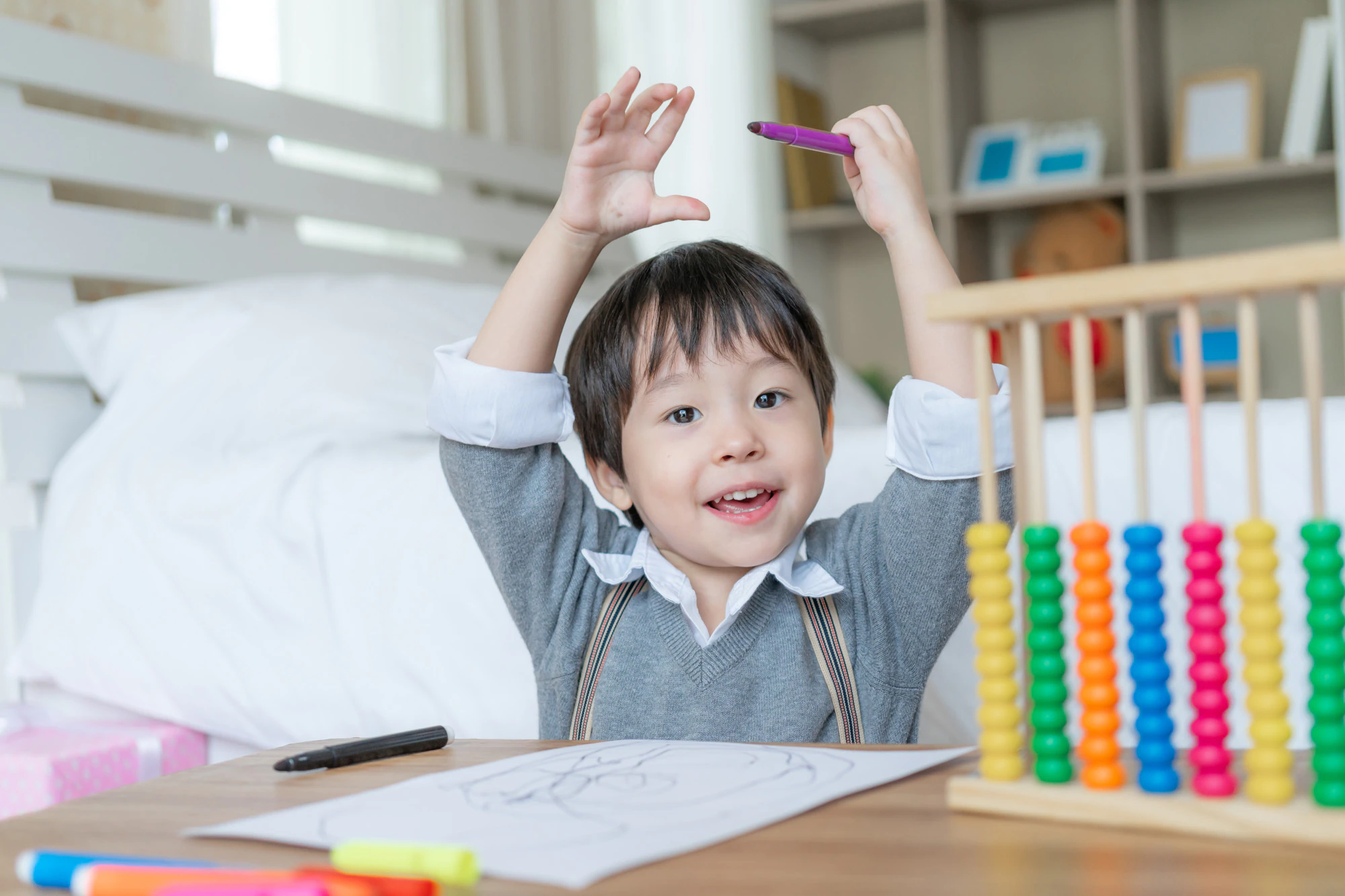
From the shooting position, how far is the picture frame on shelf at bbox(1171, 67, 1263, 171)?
277 cm

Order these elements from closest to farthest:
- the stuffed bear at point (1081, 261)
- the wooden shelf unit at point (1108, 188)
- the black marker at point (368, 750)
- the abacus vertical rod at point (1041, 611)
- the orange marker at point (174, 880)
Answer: the orange marker at point (174, 880) < the abacus vertical rod at point (1041, 611) < the black marker at point (368, 750) < the wooden shelf unit at point (1108, 188) < the stuffed bear at point (1081, 261)

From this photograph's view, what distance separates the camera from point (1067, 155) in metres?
2.97

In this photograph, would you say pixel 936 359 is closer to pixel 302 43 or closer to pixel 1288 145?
pixel 302 43

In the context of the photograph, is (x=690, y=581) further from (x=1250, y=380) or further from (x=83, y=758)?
(x=83, y=758)

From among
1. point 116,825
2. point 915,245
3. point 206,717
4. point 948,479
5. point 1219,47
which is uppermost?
point 1219,47

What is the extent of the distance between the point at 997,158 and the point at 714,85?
71 centimetres

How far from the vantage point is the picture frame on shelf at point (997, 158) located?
3010mm

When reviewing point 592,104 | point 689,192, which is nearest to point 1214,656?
point 592,104

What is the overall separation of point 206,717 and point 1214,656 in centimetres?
110

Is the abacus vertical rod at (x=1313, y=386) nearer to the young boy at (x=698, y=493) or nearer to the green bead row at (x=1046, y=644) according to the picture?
the green bead row at (x=1046, y=644)

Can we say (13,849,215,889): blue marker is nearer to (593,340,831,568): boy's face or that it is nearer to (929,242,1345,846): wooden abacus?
(929,242,1345,846): wooden abacus

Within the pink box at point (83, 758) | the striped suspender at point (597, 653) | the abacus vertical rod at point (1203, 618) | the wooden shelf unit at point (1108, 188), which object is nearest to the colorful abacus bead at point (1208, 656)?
the abacus vertical rod at point (1203, 618)

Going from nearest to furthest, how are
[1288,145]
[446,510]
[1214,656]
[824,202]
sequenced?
1. [1214,656]
2. [446,510]
3. [1288,145]
4. [824,202]

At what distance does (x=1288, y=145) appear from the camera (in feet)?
8.79
